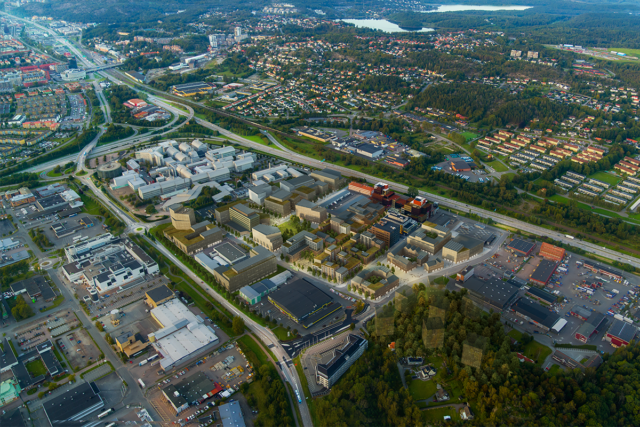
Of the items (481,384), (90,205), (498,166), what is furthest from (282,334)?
(498,166)

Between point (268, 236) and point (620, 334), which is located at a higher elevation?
point (268, 236)

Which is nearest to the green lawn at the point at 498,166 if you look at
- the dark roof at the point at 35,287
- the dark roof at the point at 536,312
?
the dark roof at the point at 536,312

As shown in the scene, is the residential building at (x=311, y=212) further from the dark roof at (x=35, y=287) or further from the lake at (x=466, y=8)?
the lake at (x=466, y=8)

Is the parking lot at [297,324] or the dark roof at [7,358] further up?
the dark roof at [7,358]

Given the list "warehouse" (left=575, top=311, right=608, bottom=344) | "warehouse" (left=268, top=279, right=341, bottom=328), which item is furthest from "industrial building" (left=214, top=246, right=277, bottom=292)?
"warehouse" (left=575, top=311, right=608, bottom=344)

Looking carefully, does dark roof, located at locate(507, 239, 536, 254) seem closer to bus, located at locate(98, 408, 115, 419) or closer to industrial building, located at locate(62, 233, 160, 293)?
industrial building, located at locate(62, 233, 160, 293)

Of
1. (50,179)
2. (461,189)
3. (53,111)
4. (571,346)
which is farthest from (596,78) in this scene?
(53,111)

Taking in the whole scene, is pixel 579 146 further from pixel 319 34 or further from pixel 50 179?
pixel 319 34

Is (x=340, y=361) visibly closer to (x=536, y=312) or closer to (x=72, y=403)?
(x=536, y=312)
